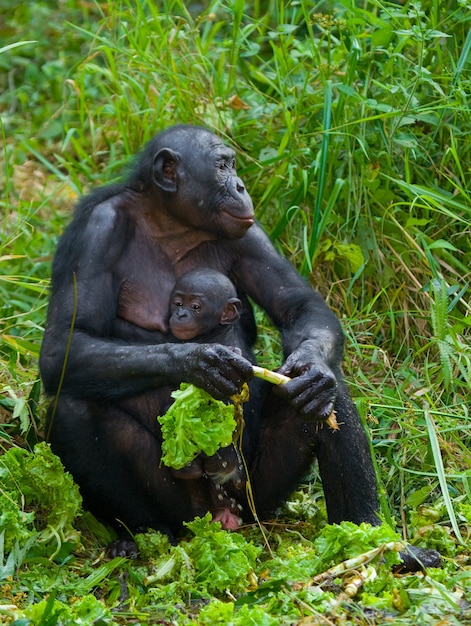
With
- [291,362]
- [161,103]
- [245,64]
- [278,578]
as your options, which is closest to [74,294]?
[291,362]

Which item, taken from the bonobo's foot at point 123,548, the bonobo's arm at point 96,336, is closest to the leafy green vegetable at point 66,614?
the bonobo's foot at point 123,548

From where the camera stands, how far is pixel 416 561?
14.4 ft

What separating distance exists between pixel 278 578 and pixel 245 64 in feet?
12.6

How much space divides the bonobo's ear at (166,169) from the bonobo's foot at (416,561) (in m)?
1.82

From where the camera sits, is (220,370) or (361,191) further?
(361,191)

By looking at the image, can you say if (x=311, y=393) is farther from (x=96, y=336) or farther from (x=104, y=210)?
(x=104, y=210)

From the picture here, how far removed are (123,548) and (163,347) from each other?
2.88ft

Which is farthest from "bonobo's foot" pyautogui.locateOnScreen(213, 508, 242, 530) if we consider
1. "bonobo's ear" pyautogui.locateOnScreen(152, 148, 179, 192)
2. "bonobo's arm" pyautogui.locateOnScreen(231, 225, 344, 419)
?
"bonobo's ear" pyautogui.locateOnScreen(152, 148, 179, 192)

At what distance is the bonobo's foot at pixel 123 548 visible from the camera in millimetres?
4676

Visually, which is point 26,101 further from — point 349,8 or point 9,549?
point 9,549

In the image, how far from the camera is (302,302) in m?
5.02

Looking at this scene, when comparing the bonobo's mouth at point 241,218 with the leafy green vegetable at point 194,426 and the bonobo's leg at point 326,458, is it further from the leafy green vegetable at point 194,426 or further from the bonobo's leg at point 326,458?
the leafy green vegetable at point 194,426

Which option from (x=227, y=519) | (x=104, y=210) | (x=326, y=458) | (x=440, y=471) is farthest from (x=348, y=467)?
(x=104, y=210)

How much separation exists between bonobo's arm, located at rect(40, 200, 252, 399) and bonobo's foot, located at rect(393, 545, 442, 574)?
41.1 inches
